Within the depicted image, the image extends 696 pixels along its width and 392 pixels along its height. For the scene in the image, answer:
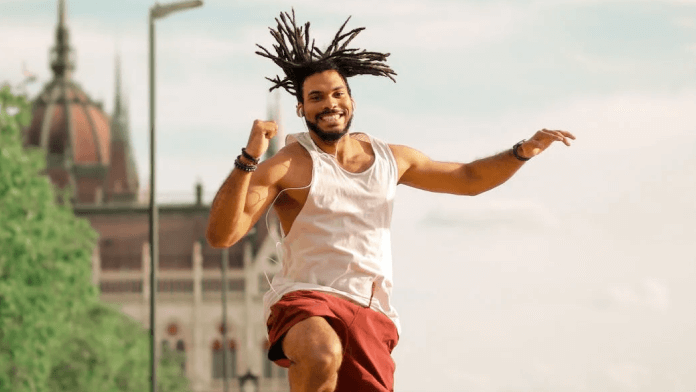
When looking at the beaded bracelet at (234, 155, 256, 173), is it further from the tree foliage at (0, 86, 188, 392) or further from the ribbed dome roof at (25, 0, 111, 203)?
the ribbed dome roof at (25, 0, 111, 203)

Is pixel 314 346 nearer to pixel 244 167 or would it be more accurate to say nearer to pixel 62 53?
pixel 244 167

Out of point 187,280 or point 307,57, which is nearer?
point 307,57

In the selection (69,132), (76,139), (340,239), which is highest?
(69,132)

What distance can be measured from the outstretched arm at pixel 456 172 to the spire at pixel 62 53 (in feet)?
358

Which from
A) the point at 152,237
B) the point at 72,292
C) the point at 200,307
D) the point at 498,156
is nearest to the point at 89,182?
the point at 200,307

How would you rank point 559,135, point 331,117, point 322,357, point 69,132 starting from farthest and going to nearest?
point 69,132
point 559,135
point 331,117
point 322,357

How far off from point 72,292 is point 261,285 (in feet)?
260

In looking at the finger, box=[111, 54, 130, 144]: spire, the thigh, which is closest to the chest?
the thigh

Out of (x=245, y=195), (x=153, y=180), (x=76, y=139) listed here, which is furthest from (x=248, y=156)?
(x=76, y=139)

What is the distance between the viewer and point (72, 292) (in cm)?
3102

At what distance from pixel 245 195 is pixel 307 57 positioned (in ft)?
2.53

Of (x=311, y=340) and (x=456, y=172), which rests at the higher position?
(x=456, y=172)

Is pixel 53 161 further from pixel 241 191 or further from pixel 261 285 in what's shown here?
pixel 241 191

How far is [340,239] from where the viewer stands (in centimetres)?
655
